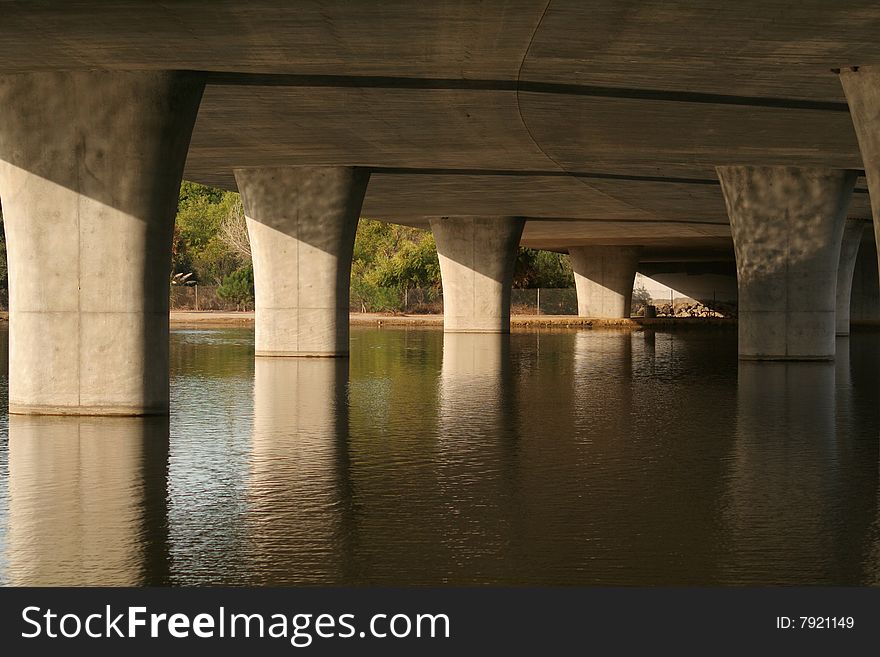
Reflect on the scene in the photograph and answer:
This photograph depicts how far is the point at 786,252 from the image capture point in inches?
1265

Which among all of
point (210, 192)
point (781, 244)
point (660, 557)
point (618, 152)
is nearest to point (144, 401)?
point (660, 557)

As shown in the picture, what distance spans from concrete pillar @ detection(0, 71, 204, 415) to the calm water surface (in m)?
0.70

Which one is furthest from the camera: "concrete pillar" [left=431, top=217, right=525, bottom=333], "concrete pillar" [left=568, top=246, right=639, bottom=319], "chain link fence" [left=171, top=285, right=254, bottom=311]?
"chain link fence" [left=171, top=285, right=254, bottom=311]

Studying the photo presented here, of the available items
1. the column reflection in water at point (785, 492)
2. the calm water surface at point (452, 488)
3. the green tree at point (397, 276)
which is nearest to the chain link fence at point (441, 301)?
the green tree at point (397, 276)

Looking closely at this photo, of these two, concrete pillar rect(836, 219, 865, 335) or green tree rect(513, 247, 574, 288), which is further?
green tree rect(513, 247, 574, 288)

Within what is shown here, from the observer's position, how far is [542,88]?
20.2m

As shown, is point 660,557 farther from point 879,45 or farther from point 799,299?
point 799,299

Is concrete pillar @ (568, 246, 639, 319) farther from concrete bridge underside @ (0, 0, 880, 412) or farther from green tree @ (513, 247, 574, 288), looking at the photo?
concrete bridge underside @ (0, 0, 880, 412)

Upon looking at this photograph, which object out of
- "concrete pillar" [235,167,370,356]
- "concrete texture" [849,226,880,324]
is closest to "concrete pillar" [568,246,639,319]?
"concrete texture" [849,226,880,324]

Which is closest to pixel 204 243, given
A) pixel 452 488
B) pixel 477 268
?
pixel 477 268

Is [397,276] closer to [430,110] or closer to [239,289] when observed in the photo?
[239,289]

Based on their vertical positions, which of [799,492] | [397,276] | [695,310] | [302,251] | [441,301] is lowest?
A: [799,492]

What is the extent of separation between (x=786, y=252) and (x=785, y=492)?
21.3m

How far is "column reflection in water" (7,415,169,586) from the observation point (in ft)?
28.0
